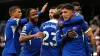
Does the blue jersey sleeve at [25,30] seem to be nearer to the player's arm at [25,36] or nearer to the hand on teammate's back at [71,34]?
the player's arm at [25,36]

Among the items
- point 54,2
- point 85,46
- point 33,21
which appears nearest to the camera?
point 85,46

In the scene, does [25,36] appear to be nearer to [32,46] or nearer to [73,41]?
[32,46]

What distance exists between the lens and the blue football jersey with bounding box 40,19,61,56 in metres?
11.0

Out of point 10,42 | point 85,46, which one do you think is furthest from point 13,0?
point 85,46

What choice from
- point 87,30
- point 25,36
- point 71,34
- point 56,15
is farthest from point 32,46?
point 71,34

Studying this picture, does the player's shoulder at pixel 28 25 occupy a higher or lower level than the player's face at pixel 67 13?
lower

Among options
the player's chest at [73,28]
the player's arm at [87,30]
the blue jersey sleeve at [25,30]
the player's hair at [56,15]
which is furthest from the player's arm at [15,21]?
the player's chest at [73,28]

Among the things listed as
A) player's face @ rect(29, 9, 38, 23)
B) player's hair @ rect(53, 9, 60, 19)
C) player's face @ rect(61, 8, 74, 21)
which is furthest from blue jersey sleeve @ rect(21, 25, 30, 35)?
player's face @ rect(61, 8, 74, 21)

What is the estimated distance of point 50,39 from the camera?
11102 mm

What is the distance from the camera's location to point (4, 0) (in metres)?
20.6

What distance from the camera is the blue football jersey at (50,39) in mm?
11047

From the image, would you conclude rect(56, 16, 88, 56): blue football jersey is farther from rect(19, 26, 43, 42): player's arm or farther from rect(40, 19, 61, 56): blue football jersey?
rect(19, 26, 43, 42): player's arm

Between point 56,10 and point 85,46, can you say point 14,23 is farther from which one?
point 85,46

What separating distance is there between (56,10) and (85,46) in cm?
119
